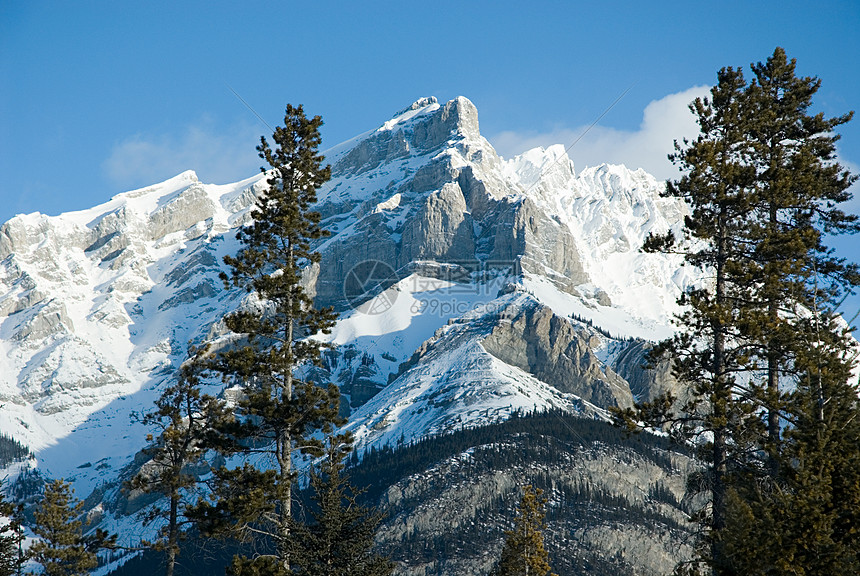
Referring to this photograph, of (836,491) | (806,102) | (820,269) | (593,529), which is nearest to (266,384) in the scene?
(836,491)

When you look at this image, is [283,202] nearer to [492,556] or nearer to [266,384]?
[266,384]

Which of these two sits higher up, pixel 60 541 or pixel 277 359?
pixel 277 359

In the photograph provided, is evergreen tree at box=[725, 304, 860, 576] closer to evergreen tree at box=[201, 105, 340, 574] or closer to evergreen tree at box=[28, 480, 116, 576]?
evergreen tree at box=[201, 105, 340, 574]

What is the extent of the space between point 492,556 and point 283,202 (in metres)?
161

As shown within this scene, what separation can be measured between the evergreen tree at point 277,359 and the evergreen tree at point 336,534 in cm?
Result: 367

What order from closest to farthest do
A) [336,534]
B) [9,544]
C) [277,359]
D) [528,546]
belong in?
1. [277,359]
2. [336,534]
3. [9,544]
4. [528,546]

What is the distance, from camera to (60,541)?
42.1m

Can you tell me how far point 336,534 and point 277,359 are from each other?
10.6 m

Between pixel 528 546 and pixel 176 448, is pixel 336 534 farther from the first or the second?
pixel 528 546

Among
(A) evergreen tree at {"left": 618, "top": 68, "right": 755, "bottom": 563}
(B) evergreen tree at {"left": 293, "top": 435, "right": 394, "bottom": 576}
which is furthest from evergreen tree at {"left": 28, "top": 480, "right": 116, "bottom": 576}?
(A) evergreen tree at {"left": 618, "top": 68, "right": 755, "bottom": 563}

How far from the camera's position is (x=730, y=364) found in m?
24.1

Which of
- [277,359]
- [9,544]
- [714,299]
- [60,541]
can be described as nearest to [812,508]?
[714,299]

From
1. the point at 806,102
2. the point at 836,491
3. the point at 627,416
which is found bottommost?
the point at 836,491

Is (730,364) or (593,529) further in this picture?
(593,529)
